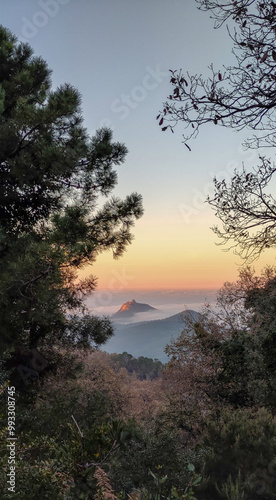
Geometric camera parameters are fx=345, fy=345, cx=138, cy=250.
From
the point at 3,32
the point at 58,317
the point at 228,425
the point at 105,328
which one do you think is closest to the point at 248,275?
the point at 105,328

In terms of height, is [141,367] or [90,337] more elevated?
[90,337]

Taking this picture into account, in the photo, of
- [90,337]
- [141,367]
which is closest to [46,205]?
[90,337]

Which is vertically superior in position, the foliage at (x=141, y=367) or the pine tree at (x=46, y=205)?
the pine tree at (x=46, y=205)

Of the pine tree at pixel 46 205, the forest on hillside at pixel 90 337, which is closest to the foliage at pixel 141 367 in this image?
the forest on hillside at pixel 90 337

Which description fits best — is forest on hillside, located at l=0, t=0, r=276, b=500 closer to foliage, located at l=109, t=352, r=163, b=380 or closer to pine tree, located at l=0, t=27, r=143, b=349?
pine tree, located at l=0, t=27, r=143, b=349

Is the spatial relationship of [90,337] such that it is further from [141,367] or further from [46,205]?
[141,367]

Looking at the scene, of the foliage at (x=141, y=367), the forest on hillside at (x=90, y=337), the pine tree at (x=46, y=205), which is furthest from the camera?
the foliage at (x=141, y=367)

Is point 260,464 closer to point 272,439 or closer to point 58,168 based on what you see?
point 272,439

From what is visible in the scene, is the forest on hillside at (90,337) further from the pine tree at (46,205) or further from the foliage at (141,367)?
the foliage at (141,367)

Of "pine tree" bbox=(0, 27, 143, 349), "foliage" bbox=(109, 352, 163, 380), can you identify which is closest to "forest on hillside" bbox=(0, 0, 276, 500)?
"pine tree" bbox=(0, 27, 143, 349)

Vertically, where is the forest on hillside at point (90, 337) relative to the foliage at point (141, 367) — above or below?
above

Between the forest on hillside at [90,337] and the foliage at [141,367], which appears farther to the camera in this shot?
the foliage at [141,367]

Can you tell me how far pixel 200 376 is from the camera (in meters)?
16.3

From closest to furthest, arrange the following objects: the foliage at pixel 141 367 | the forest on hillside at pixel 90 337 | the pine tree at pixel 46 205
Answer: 1. the forest on hillside at pixel 90 337
2. the pine tree at pixel 46 205
3. the foliage at pixel 141 367
